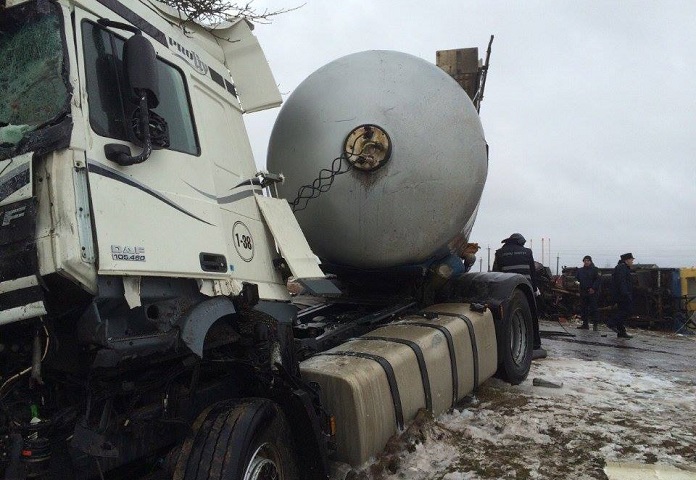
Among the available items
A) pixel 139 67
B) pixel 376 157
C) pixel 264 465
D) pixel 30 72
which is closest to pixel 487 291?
pixel 376 157

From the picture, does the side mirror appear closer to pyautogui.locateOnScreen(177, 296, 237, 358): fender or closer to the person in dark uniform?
pyautogui.locateOnScreen(177, 296, 237, 358): fender

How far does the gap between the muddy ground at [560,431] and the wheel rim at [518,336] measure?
0.31 meters

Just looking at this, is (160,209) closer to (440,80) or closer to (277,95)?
(277,95)

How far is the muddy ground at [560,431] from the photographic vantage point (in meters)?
3.87

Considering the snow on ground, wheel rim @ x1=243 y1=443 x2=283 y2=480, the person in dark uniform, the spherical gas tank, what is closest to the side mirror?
wheel rim @ x1=243 y1=443 x2=283 y2=480

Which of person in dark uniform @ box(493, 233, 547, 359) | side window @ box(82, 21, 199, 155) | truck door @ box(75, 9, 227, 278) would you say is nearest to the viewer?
truck door @ box(75, 9, 227, 278)

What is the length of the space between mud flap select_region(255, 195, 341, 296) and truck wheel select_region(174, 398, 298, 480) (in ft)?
3.16

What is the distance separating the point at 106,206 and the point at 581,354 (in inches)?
313

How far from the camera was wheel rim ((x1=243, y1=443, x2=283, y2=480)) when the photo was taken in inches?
104

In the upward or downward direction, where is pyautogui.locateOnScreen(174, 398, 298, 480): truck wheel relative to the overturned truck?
downward

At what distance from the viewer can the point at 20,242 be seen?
216cm

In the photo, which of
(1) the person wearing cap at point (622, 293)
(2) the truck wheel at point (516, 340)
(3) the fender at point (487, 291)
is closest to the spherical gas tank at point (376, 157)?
(3) the fender at point (487, 291)

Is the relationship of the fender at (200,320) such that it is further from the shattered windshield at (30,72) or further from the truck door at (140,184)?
the shattered windshield at (30,72)

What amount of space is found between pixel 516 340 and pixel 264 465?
4484mm
